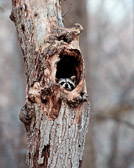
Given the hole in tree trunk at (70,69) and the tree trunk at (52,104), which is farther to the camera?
the hole in tree trunk at (70,69)

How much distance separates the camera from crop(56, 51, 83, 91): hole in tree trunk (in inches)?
118

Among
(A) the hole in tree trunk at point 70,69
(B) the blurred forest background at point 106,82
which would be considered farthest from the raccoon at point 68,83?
(B) the blurred forest background at point 106,82

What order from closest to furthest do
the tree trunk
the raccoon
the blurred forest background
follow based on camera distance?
the tree trunk
the raccoon
the blurred forest background

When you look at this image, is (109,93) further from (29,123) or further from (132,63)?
(29,123)

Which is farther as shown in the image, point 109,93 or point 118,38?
point 109,93

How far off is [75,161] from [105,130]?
35.6 ft

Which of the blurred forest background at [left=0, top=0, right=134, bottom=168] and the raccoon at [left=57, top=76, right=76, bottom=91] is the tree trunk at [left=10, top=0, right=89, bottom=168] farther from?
the blurred forest background at [left=0, top=0, right=134, bottom=168]

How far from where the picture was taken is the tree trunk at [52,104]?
2.85 meters

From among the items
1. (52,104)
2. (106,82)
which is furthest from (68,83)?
(106,82)

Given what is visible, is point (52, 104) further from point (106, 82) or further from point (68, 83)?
point (106, 82)

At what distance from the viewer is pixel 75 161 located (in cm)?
289

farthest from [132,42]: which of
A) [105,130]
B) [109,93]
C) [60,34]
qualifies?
[60,34]

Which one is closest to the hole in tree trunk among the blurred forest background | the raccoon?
the raccoon

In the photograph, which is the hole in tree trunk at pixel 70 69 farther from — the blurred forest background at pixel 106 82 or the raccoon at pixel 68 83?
A: the blurred forest background at pixel 106 82
